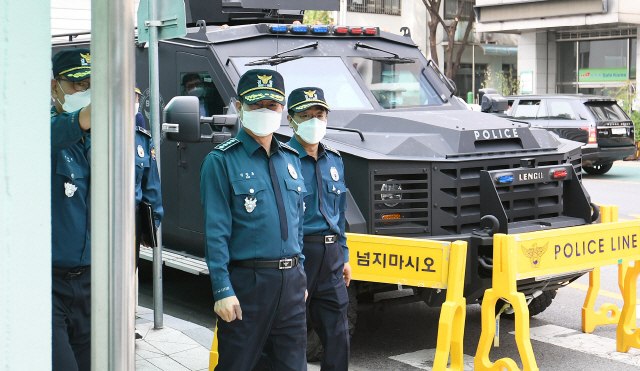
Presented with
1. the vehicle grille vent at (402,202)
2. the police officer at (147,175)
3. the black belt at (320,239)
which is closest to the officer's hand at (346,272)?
the black belt at (320,239)

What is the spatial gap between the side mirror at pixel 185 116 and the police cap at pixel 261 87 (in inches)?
56.9

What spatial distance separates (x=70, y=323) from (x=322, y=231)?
62.2 inches

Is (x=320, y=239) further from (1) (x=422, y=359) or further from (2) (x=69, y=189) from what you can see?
(1) (x=422, y=359)

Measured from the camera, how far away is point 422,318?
7.16 metres

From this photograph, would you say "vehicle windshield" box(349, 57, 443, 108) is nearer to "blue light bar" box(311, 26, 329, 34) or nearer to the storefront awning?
"blue light bar" box(311, 26, 329, 34)

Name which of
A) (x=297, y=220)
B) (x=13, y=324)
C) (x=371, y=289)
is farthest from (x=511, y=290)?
(x=13, y=324)

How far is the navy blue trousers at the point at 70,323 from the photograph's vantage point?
11.5 feet

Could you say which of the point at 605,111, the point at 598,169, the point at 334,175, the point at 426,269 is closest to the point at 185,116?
the point at 334,175

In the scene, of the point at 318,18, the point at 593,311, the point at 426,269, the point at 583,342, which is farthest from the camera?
the point at 318,18

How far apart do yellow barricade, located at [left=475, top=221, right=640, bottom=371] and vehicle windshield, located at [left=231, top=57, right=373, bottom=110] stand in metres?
1.99

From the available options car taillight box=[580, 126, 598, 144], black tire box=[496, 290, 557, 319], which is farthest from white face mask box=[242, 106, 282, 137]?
car taillight box=[580, 126, 598, 144]

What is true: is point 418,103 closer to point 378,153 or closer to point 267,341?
point 378,153

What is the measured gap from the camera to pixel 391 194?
549 centimetres

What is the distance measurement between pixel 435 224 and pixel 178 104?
6.21 ft
